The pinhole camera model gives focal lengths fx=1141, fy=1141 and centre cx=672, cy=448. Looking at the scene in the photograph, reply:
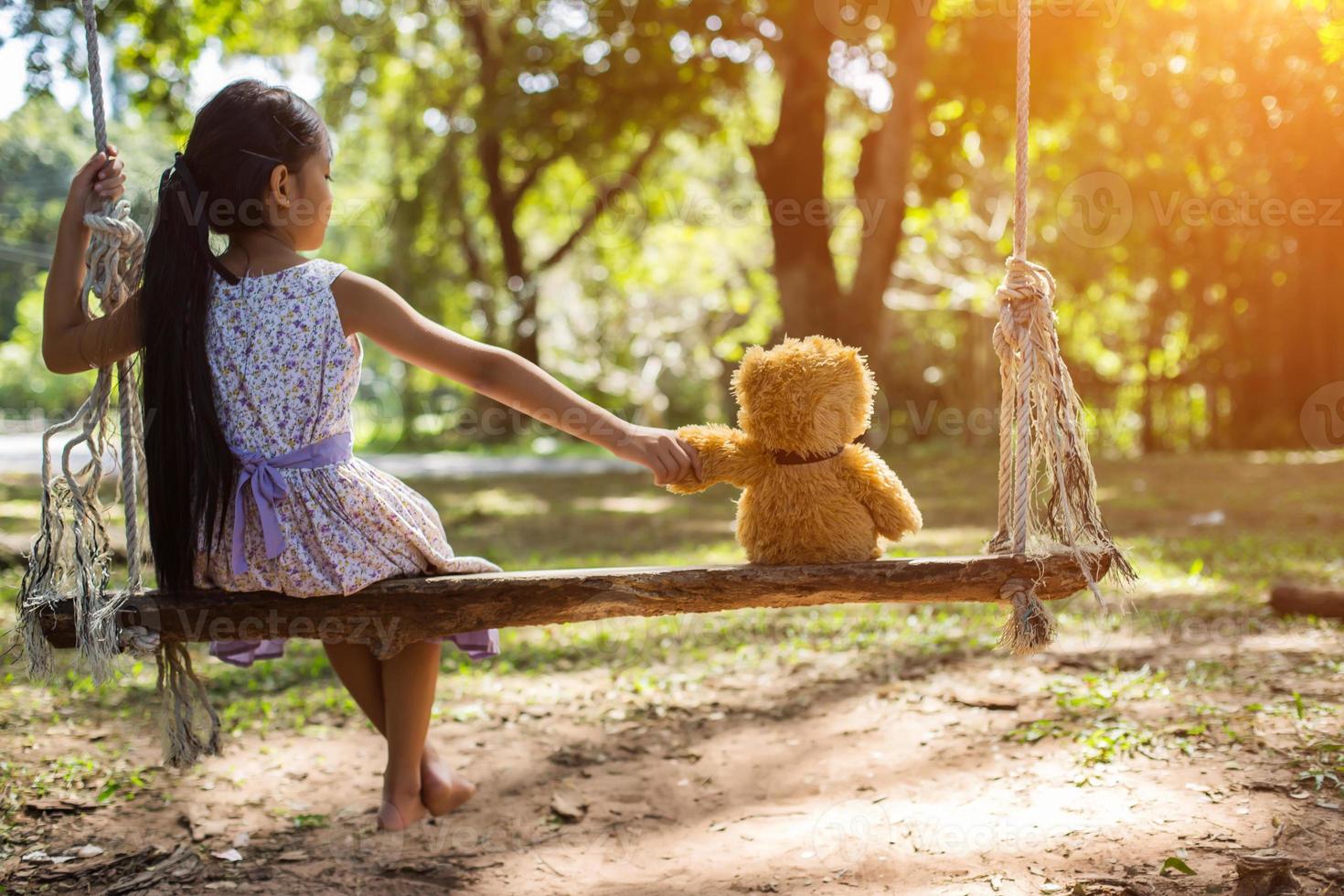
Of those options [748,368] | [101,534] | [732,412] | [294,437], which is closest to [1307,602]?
[748,368]

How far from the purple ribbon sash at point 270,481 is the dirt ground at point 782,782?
2.55ft

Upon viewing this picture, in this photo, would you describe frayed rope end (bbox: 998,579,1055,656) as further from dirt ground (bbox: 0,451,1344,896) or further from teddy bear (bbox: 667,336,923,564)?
dirt ground (bbox: 0,451,1344,896)

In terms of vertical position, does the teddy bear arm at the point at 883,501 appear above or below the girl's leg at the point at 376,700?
above

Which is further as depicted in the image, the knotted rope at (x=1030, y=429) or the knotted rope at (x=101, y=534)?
the knotted rope at (x=1030, y=429)

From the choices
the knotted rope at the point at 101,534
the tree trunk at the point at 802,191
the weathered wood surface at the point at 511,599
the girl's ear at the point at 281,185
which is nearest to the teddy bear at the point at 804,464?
the weathered wood surface at the point at 511,599

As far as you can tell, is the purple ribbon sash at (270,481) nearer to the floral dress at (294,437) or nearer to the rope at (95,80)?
the floral dress at (294,437)

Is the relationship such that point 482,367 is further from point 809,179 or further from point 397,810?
point 809,179

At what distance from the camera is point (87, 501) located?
2326mm

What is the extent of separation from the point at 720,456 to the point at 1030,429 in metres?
0.66

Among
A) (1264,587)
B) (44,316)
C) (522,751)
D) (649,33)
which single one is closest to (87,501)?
(44,316)

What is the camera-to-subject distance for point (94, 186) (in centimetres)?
232

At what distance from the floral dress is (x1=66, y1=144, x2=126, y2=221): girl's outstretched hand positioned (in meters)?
0.34

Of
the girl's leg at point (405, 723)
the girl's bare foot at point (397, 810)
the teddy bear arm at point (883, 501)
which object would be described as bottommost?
the girl's bare foot at point (397, 810)

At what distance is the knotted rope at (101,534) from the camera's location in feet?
7.09
